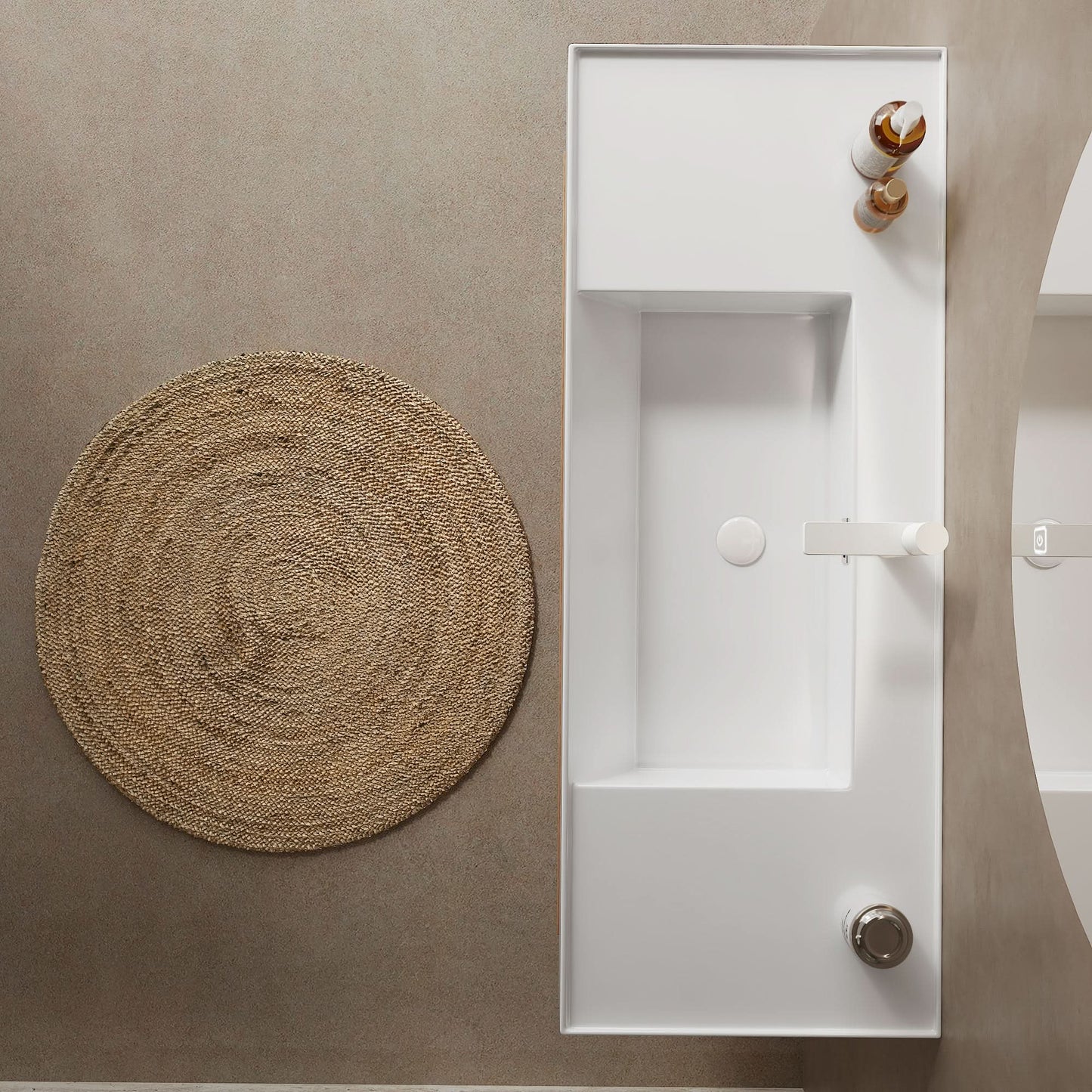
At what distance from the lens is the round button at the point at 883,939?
81 cm

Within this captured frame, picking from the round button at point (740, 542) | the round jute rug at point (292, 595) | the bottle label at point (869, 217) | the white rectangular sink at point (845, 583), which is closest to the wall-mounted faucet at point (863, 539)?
the white rectangular sink at point (845, 583)

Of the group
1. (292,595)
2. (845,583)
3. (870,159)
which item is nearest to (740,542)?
(845,583)

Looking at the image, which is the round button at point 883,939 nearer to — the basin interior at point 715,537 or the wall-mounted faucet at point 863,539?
the basin interior at point 715,537

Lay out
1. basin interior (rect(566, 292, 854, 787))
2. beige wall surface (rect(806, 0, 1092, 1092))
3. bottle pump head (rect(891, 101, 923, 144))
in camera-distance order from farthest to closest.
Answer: basin interior (rect(566, 292, 854, 787)), bottle pump head (rect(891, 101, 923, 144)), beige wall surface (rect(806, 0, 1092, 1092))

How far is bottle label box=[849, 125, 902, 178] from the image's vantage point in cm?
80

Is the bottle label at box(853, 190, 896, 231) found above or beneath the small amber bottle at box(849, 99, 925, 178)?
beneath

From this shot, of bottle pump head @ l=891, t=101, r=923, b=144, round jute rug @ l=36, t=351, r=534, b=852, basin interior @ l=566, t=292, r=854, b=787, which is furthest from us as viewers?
round jute rug @ l=36, t=351, r=534, b=852

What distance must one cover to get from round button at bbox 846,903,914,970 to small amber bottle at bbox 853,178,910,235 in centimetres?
71

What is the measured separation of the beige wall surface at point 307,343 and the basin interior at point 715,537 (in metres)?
0.46

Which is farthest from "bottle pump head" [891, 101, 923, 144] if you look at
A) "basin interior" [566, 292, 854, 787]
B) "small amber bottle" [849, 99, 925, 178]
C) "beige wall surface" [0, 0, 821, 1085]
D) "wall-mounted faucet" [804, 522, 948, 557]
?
"beige wall surface" [0, 0, 821, 1085]

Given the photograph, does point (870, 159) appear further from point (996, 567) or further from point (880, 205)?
point (996, 567)

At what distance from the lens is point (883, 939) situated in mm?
809

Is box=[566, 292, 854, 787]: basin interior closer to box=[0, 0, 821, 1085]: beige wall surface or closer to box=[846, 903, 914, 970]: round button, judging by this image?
box=[846, 903, 914, 970]: round button

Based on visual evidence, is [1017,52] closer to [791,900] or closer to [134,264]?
[791,900]
